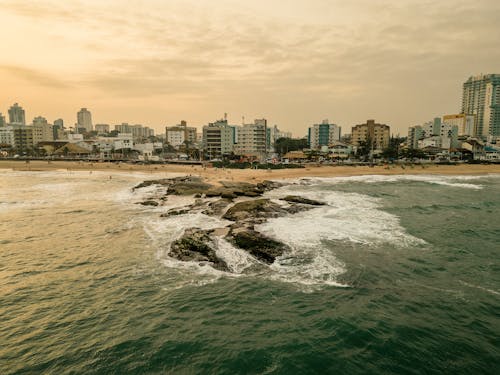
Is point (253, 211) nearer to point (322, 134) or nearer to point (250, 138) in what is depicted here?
point (250, 138)

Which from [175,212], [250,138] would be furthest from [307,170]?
[175,212]

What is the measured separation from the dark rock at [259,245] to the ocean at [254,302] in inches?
30.7

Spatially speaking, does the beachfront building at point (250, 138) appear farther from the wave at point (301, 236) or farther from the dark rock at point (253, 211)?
the dark rock at point (253, 211)

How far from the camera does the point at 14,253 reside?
2180cm

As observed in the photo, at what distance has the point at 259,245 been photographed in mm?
21250

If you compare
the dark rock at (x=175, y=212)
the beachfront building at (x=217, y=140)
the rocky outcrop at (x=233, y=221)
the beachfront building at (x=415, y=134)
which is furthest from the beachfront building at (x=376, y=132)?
the dark rock at (x=175, y=212)

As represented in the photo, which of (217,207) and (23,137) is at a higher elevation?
(23,137)

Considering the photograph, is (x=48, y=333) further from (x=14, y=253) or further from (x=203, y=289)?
(x=14, y=253)

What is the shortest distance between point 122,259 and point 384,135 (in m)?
153

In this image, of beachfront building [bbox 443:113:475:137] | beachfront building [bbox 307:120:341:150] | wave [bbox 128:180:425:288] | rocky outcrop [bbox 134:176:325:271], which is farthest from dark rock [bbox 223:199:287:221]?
beachfront building [bbox 443:113:475:137]

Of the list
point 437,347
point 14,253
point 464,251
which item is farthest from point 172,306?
point 464,251

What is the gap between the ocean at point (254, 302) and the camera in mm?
11180

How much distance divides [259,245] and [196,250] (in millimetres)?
4342

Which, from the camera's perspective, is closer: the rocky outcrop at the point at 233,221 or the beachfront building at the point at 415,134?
the rocky outcrop at the point at 233,221
